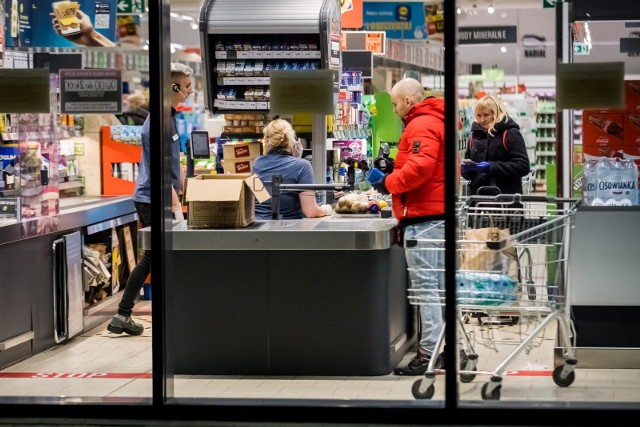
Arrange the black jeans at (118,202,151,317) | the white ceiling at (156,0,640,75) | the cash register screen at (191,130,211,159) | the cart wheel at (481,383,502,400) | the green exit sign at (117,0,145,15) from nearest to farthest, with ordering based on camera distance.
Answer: the cart wheel at (481,383,502,400) → the white ceiling at (156,0,640,75) → the black jeans at (118,202,151,317) → the cash register screen at (191,130,211,159) → the green exit sign at (117,0,145,15)

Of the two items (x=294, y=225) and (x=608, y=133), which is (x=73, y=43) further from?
(x=608, y=133)

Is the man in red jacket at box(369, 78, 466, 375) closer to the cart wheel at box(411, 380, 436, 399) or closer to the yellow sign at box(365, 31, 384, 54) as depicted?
the cart wheel at box(411, 380, 436, 399)

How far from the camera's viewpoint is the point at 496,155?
27.3 feet

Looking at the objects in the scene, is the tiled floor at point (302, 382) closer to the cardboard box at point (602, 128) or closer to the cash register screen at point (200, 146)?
the cardboard box at point (602, 128)

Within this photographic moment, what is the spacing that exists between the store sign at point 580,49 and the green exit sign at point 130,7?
4.32m

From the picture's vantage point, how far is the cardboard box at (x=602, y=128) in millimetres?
6473

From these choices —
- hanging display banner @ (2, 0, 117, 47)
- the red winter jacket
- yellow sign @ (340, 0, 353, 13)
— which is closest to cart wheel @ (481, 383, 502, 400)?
the red winter jacket

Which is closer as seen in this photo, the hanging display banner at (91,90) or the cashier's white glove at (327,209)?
the cashier's white glove at (327,209)

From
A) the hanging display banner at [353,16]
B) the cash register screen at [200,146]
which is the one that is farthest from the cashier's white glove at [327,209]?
the hanging display banner at [353,16]

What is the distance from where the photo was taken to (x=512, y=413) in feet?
16.8

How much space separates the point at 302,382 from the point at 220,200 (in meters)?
1.11

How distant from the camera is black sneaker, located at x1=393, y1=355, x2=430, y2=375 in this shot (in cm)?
652

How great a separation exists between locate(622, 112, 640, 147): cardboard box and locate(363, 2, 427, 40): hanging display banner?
8.28 metres

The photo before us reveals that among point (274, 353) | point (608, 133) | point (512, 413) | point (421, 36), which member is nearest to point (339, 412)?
point (512, 413)
